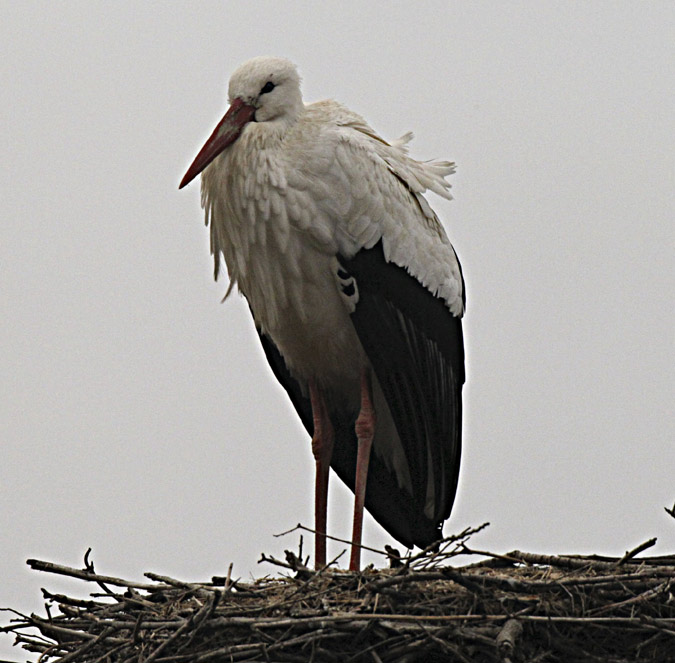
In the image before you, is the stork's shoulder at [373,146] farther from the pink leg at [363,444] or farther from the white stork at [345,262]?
the pink leg at [363,444]

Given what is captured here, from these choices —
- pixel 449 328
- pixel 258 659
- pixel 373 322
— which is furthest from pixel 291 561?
pixel 449 328

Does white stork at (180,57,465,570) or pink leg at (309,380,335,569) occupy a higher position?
white stork at (180,57,465,570)

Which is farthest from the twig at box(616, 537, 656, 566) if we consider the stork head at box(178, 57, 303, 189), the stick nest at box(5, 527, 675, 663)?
the stork head at box(178, 57, 303, 189)

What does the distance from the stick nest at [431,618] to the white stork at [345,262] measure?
0.94 metres

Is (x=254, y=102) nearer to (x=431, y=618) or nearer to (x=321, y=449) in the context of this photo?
(x=321, y=449)

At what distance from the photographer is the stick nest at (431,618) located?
4586 millimetres

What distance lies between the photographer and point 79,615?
5133 millimetres

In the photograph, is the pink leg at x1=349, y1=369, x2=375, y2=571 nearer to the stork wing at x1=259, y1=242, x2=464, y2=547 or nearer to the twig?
the stork wing at x1=259, y1=242, x2=464, y2=547

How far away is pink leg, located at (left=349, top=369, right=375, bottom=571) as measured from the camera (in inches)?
236

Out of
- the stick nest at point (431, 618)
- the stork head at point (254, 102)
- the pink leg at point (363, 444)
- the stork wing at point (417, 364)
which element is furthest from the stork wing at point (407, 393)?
the stick nest at point (431, 618)

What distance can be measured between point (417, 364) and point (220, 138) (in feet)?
3.66

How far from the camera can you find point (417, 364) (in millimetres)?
5871

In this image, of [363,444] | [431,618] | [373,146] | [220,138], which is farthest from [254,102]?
[431,618]

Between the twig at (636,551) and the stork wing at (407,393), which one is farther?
the stork wing at (407,393)
